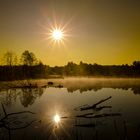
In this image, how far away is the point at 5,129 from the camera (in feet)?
52.9

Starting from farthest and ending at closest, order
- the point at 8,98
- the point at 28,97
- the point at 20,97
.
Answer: the point at 28,97 → the point at 20,97 → the point at 8,98

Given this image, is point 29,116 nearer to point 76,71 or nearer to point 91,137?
point 91,137

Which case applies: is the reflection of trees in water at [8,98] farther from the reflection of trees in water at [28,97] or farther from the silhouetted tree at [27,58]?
the silhouetted tree at [27,58]

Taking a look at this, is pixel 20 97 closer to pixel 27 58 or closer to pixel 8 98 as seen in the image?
pixel 8 98

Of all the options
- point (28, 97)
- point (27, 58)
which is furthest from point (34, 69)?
point (28, 97)

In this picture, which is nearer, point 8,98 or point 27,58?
point 8,98

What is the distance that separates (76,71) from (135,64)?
45.6 meters

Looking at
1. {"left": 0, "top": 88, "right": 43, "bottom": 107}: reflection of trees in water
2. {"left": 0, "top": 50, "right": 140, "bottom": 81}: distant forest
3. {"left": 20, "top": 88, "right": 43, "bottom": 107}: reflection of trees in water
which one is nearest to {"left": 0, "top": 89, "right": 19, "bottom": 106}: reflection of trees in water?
{"left": 0, "top": 88, "right": 43, "bottom": 107}: reflection of trees in water

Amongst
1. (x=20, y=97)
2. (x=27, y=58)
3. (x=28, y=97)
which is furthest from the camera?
(x=27, y=58)

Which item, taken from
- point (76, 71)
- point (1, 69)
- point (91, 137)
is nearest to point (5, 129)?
point (91, 137)

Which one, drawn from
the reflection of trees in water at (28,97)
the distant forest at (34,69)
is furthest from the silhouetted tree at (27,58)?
the reflection of trees in water at (28,97)

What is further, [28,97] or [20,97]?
[28,97]

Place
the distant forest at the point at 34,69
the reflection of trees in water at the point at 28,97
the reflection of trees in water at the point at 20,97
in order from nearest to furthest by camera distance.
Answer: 1. the reflection of trees in water at the point at 28,97
2. the reflection of trees in water at the point at 20,97
3. the distant forest at the point at 34,69

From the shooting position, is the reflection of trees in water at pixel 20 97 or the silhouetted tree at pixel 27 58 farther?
the silhouetted tree at pixel 27 58
